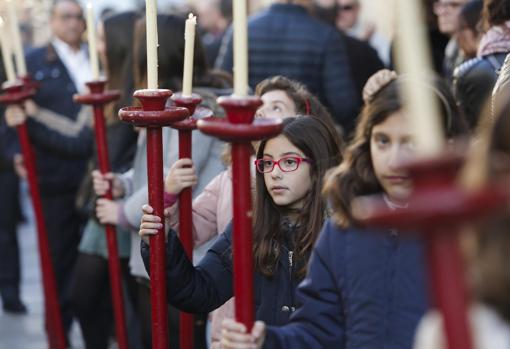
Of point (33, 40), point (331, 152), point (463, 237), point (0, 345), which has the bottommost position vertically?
point (0, 345)

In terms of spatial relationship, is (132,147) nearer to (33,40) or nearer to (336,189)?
(336,189)

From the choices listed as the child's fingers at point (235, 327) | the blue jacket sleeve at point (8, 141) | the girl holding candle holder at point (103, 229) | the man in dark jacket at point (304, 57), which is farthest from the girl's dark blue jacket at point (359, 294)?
the blue jacket sleeve at point (8, 141)

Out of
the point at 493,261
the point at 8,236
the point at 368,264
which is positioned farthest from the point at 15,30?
the point at 493,261

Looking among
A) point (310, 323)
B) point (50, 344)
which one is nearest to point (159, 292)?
point (310, 323)

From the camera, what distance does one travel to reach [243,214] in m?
2.26

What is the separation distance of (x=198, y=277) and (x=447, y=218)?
1882 millimetres

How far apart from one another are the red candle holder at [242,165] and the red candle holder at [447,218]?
71 cm

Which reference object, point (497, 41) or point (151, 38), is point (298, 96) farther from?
point (151, 38)

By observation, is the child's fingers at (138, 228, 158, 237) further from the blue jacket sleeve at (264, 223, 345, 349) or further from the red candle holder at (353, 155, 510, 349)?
the red candle holder at (353, 155, 510, 349)

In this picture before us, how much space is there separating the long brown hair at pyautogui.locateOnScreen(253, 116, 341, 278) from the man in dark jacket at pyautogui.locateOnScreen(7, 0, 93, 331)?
2.79 m

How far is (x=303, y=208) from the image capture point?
11.1 ft

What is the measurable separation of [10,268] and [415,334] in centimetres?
565

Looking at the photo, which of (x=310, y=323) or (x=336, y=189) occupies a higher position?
(x=336, y=189)

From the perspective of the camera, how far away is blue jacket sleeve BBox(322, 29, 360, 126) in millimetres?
5754
